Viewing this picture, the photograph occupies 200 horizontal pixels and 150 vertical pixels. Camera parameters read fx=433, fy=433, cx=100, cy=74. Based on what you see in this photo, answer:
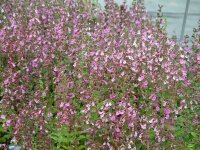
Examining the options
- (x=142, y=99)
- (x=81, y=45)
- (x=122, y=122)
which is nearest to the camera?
(x=122, y=122)

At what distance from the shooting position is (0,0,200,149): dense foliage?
382cm

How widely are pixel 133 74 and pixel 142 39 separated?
21.5 inches

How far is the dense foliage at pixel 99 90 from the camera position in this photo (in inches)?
150

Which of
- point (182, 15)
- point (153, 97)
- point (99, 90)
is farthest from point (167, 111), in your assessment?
point (182, 15)

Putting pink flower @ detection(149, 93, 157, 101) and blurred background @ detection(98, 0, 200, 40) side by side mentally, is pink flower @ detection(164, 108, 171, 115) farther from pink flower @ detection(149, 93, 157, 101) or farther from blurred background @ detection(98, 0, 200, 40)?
blurred background @ detection(98, 0, 200, 40)

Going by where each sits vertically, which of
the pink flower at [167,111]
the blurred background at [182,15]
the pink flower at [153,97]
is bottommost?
the pink flower at [167,111]

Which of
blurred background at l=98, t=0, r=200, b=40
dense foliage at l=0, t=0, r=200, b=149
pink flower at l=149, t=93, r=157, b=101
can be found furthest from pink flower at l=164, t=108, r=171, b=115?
blurred background at l=98, t=0, r=200, b=40

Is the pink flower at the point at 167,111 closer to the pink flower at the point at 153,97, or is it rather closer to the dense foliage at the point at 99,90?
the dense foliage at the point at 99,90

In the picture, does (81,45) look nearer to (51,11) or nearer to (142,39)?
(142,39)

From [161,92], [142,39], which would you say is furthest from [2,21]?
[161,92]

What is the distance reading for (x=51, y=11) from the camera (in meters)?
5.95

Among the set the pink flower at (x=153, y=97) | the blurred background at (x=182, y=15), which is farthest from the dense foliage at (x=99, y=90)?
the blurred background at (x=182, y=15)

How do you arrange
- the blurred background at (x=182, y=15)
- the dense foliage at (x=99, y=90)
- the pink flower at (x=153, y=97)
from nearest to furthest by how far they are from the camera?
the dense foliage at (x=99, y=90) < the pink flower at (x=153, y=97) < the blurred background at (x=182, y=15)

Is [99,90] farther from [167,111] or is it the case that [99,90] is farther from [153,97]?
[167,111]
